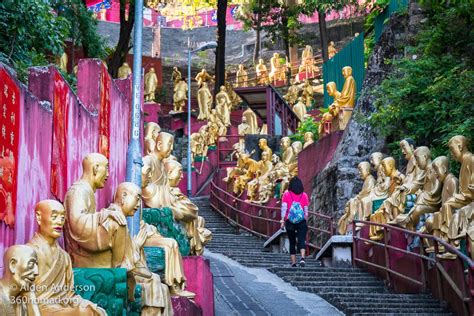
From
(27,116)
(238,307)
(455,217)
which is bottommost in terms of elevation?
(238,307)

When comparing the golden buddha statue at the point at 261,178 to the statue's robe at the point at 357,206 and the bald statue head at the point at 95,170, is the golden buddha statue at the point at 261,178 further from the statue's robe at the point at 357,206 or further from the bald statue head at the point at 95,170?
the bald statue head at the point at 95,170

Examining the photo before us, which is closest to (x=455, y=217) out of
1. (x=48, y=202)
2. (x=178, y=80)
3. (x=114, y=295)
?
(x=114, y=295)

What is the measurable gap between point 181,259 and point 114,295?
308 centimetres

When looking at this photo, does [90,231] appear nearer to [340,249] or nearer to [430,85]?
[340,249]

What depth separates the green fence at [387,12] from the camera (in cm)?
2800

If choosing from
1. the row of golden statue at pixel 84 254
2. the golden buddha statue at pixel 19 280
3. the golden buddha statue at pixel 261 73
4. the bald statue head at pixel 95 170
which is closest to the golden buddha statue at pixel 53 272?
the row of golden statue at pixel 84 254

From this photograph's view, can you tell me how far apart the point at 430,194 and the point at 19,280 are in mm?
10111

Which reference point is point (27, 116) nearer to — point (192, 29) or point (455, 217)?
point (455, 217)

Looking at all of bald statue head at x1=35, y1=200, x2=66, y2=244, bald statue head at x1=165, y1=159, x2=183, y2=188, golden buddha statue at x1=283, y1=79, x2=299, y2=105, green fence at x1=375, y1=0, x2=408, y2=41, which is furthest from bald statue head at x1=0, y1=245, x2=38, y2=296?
golden buddha statue at x1=283, y1=79, x2=299, y2=105

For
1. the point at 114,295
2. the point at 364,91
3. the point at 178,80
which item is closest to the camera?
the point at 114,295

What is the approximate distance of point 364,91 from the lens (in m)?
28.0

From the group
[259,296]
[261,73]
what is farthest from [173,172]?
[261,73]

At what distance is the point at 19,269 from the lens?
8430 mm

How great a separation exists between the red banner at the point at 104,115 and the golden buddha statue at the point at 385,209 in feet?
19.2
